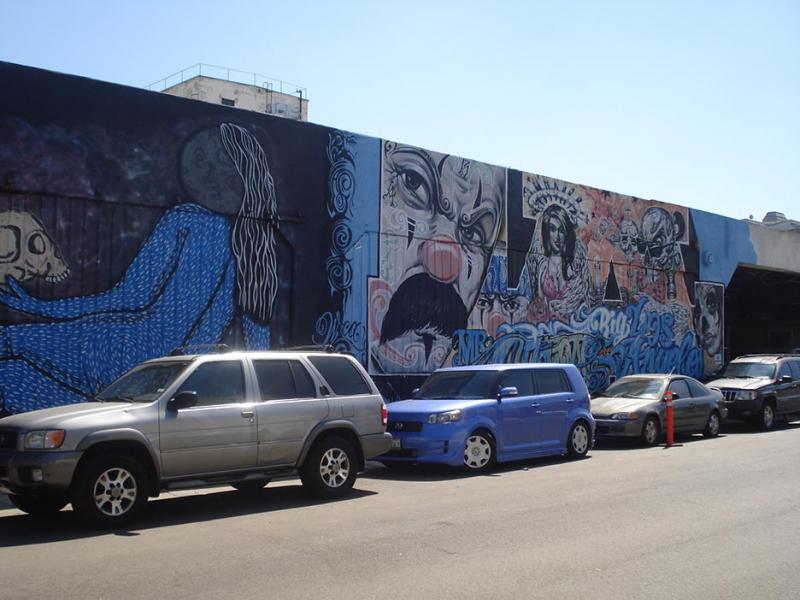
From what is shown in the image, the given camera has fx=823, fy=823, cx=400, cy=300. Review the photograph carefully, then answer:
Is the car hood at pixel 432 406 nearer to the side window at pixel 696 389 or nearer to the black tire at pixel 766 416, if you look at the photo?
the side window at pixel 696 389

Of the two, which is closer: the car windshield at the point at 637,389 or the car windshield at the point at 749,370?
the car windshield at the point at 637,389

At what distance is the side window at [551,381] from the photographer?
567 inches

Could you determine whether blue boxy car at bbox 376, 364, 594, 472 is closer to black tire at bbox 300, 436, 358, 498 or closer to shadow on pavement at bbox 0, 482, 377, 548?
shadow on pavement at bbox 0, 482, 377, 548

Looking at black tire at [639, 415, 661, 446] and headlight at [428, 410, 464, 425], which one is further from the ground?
headlight at [428, 410, 464, 425]

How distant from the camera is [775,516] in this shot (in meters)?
9.18

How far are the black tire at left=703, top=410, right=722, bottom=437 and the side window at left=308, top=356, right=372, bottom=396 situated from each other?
1086 cm

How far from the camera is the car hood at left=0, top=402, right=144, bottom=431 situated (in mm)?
8391

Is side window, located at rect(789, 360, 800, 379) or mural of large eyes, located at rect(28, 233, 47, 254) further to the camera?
side window, located at rect(789, 360, 800, 379)

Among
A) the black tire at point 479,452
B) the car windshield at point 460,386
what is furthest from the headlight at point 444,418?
the car windshield at point 460,386

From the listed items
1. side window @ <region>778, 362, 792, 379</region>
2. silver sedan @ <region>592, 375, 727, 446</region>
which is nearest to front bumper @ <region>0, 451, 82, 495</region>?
silver sedan @ <region>592, 375, 727, 446</region>

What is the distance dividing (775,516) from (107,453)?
24.0ft

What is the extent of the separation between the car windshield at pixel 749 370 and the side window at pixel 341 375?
14689 millimetres

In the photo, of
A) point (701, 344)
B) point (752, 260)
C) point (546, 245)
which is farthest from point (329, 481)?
point (752, 260)

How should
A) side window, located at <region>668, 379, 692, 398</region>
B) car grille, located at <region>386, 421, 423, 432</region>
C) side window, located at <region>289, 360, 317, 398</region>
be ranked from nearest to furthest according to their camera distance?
side window, located at <region>289, 360, 317, 398</region>
car grille, located at <region>386, 421, 423, 432</region>
side window, located at <region>668, 379, 692, 398</region>
